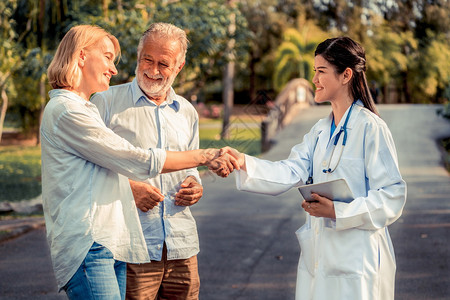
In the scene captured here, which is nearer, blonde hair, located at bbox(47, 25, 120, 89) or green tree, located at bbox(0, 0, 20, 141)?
blonde hair, located at bbox(47, 25, 120, 89)

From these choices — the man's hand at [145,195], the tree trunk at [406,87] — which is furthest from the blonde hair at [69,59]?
the tree trunk at [406,87]

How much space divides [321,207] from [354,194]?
0.58 feet

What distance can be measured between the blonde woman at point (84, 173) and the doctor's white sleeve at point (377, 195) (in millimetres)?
920

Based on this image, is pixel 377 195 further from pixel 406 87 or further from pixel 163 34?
pixel 406 87

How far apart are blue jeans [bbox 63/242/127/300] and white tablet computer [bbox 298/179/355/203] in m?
0.95

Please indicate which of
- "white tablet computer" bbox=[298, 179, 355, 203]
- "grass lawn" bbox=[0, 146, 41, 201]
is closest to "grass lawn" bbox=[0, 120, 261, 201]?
"grass lawn" bbox=[0, 146, 41, 201]

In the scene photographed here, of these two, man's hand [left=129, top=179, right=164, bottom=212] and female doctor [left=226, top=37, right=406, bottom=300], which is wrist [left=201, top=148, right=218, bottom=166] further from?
female doctor [left=226, top=37, right=406, bottom=300]

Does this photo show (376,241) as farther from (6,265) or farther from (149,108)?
(6,265)

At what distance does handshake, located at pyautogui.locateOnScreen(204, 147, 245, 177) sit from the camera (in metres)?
3.42

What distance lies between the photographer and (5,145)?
24750 mm

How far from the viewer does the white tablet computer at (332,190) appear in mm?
2939

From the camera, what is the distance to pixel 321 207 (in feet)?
9.99

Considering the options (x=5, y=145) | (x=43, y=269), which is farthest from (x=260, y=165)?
(x=5, y=145)

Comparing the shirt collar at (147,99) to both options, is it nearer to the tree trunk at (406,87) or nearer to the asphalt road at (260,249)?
the asphalt road at (260,249)
